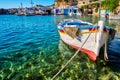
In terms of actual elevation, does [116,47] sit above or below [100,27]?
below

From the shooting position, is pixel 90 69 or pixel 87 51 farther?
pixel 87 51

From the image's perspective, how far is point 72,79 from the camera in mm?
13227

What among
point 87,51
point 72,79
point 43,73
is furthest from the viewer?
point 87,51

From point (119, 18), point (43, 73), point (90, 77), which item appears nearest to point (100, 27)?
point (90, 77)

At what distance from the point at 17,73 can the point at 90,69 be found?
217 inches

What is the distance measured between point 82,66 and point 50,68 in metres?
2.60

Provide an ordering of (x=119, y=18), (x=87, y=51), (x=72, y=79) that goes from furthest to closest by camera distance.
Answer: (x=119, y=18) < (x=87, y=51) < (x=72, y=79)

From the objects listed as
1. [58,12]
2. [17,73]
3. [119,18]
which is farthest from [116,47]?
[58,12]

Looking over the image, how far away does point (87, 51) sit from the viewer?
702 inches

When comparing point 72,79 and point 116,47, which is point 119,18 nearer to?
point 116,47

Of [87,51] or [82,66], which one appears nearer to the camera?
[82,66]

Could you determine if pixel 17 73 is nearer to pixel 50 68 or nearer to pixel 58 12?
pixel 50 68

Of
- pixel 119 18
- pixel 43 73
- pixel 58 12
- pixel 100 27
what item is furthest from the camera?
pixel 58 12

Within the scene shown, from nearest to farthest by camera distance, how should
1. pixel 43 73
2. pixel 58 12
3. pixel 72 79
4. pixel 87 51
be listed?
pixel 72 79, pixel 43 73, pixel 87 51, pixel 58 12
